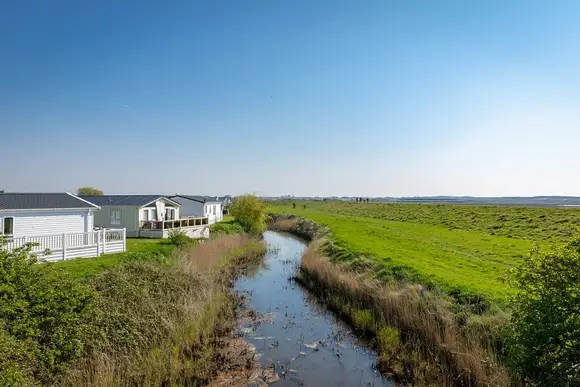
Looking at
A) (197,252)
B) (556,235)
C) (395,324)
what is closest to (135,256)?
(197,252)

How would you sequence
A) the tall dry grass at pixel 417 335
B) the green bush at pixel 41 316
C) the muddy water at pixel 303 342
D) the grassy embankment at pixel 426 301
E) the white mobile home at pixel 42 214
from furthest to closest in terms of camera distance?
the white mobile home at pixel 42 214 → the muddy water at pixel 303 342 → the grassy embankment at pixel 426 301 → the tall dry grass at pixel 417 335 → the green bush at pixel 41 316

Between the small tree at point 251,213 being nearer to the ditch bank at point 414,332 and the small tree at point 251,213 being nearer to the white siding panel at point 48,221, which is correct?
the white siding panel at point 48,221

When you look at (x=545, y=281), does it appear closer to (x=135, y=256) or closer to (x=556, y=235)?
(x=135, y=256)

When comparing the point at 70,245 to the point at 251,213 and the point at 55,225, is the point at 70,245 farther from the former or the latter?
the point at 251,213

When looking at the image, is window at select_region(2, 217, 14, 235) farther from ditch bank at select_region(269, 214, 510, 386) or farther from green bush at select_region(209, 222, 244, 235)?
ditch bank at select_region(269, 214, 510, 386)

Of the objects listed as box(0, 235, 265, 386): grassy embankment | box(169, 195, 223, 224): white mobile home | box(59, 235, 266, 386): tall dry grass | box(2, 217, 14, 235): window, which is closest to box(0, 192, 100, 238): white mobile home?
box(2, 217, 14, 235): window

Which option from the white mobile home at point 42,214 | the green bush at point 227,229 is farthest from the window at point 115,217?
the green bush at point 227,229

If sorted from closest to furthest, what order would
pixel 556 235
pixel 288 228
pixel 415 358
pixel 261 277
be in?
pixel 415 358 → pixel 261 277 → pixel 556 235 → pixel 288 228
